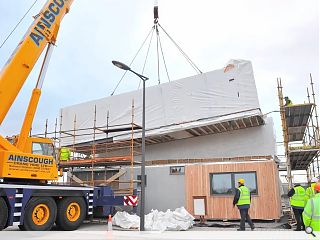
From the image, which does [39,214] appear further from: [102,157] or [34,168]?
[102,157]

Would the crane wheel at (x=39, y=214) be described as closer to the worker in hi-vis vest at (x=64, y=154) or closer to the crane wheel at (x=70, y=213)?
the crane wheel at (x=70, y=213)

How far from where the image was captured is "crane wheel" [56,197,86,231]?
1441 centimetres

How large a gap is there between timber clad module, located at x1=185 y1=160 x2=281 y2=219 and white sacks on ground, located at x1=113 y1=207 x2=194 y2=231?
2.53 meters

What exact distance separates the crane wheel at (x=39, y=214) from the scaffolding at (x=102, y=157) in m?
4.52

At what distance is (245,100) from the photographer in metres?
19.2

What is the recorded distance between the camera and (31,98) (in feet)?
47.8

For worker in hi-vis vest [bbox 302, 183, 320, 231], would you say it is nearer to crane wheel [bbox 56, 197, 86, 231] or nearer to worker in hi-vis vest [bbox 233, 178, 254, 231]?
worker in hi-vis vest [bbox 233, 178, 254, 231]

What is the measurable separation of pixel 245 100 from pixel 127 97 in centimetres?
755

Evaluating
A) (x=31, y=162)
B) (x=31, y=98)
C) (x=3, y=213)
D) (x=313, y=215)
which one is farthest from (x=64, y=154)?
(x=313, y=215)

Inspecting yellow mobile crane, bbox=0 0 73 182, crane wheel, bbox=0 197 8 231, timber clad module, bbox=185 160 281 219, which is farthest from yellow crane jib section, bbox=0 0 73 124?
timber clad module, bbox=185 160 281 219

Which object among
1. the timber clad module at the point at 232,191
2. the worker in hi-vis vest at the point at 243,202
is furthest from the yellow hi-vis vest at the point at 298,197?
the timber clad module at the point at 232,191

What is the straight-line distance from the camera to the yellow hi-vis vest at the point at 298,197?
13039 millimetres

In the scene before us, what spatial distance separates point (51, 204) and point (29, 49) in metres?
6.15

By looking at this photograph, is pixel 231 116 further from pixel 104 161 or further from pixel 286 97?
pixel 104 161
